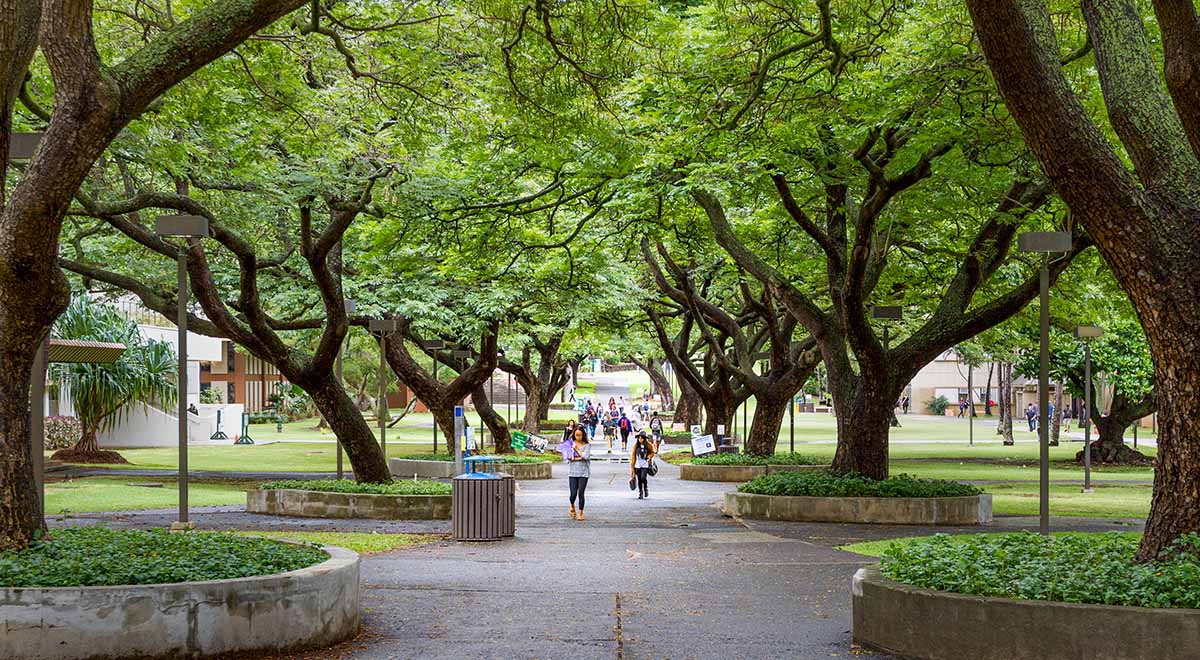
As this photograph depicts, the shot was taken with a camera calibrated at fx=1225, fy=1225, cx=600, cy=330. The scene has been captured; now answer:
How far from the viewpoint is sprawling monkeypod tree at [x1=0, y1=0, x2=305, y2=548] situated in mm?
9273

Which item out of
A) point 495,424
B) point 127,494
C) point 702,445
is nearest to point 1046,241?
point 127,494

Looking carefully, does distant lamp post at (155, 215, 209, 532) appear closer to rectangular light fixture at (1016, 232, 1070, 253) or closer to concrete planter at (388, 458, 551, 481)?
rectangular light fixture at (1016, 232, 1070, 253)

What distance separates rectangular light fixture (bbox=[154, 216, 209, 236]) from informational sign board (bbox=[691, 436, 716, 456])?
19.5 meters

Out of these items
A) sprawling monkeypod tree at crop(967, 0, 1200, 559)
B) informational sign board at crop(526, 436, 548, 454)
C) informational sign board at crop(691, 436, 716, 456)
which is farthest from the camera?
informational sign board at crop(526, 436, 548, 454)

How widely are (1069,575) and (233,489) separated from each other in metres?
21.4

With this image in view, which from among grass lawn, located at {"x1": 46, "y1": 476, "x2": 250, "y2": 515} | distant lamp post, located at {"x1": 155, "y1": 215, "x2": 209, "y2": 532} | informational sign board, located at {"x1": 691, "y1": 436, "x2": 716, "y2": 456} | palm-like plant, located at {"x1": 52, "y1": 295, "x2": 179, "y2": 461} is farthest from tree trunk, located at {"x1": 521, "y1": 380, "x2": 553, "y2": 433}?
distant lamp post, located at {"x1": 155, "y1": 215, "x2": 209, "y2": 532}

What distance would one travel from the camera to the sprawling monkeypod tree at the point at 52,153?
9273 millimetres

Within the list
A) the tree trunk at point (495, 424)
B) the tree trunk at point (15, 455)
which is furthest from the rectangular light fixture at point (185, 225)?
the tree trunk at point (495, 424)

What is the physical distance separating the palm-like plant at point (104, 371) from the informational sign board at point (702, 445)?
15794mm

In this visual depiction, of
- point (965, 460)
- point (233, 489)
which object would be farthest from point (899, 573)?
point (965, 460)

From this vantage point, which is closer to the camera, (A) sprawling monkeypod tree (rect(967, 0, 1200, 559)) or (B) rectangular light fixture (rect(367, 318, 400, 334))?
(A) sprawling monkeypod tree (rect(967, 0, 1200, 559))

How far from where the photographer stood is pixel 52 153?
9.32 m

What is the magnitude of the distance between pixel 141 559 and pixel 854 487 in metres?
13.2

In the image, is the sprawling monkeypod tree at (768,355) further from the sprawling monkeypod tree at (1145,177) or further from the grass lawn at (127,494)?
the sprawling monkeypod tree at (1145,177)
